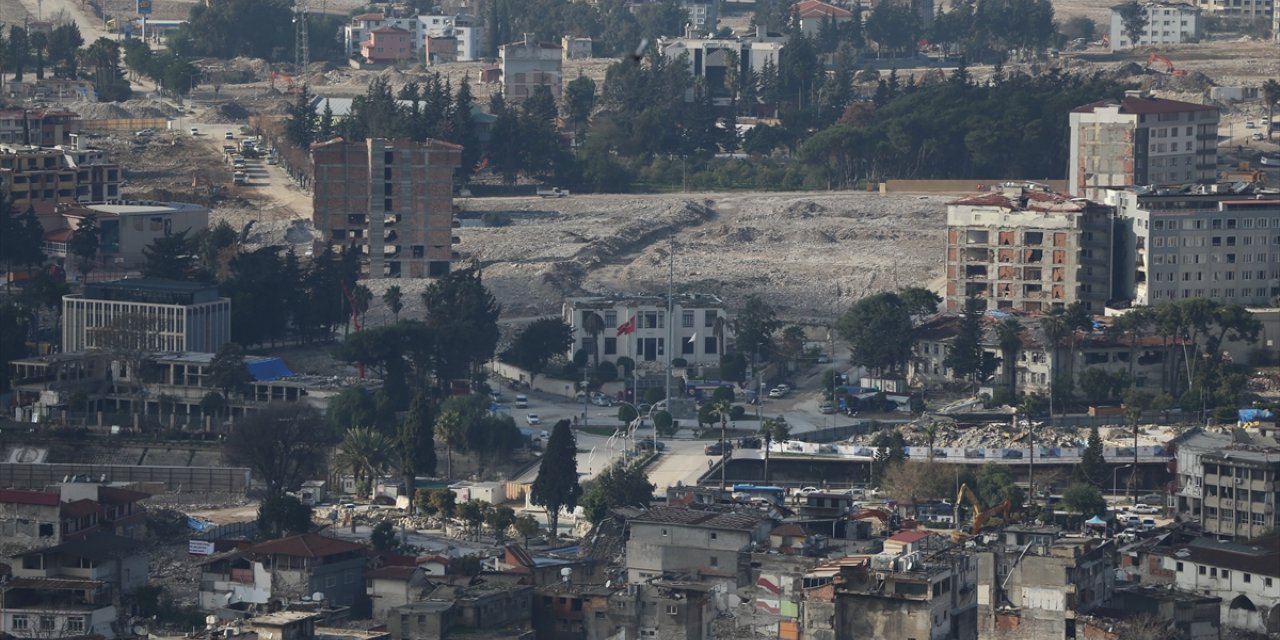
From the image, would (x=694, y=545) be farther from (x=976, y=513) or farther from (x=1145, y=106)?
(x=1145, y=106)

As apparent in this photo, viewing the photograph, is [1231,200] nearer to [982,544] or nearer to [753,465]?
[753,465]

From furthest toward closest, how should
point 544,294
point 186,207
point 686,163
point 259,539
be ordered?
point 686,163 < point 186,207 < point 544,294 < point 259,539

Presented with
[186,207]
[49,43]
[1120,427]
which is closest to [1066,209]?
[1120,427]

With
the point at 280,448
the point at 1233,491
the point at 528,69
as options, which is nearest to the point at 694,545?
the point at 1233,491

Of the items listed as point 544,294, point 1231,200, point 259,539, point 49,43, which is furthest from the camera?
point 49,43

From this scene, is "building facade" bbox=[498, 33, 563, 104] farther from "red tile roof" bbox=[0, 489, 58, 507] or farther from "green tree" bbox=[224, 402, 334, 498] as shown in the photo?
"red tile roof" bbox=[0, 489, 58, 507]

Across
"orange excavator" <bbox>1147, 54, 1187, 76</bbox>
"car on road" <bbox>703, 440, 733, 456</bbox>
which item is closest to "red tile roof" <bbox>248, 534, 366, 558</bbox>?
"car on road" <bbox>703, 440, 733, 456</bbox>

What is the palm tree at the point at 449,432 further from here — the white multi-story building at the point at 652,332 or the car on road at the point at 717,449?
the white multi-story building at the point at 652,332
